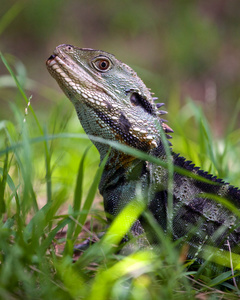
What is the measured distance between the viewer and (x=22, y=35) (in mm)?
14523

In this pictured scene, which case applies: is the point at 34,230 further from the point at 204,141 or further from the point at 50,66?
the point at 204,141

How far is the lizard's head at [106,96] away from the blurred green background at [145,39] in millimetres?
10008

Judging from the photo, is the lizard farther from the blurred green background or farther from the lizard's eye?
the blurred green background

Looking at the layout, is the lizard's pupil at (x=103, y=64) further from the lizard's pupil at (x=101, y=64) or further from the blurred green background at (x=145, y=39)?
the blurred green background at (x=145, y=39)

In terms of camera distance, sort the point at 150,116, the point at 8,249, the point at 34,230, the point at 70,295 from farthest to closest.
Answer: the point at 150,116 < the point at 34,230 < the point at 8,249 < the point at 70,295

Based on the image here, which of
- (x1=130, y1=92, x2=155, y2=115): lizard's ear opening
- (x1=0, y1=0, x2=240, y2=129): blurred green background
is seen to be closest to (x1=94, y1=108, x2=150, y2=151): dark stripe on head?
(x1=130, y1=92, x2=155, y2=115): lizard's ear opening

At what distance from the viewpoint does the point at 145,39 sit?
14953 mm

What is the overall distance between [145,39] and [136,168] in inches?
486

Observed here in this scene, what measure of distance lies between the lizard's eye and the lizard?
0.01 meters

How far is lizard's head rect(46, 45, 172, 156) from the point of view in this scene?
11.2ft

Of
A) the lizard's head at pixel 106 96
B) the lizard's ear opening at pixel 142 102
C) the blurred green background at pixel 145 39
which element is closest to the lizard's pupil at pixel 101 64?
the lizard's head at pixel 106 96

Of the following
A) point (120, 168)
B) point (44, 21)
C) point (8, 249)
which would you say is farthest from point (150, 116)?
point (44, 21)

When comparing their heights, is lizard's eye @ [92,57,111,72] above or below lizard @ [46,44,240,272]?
above

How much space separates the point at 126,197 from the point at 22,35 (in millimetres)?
12711
